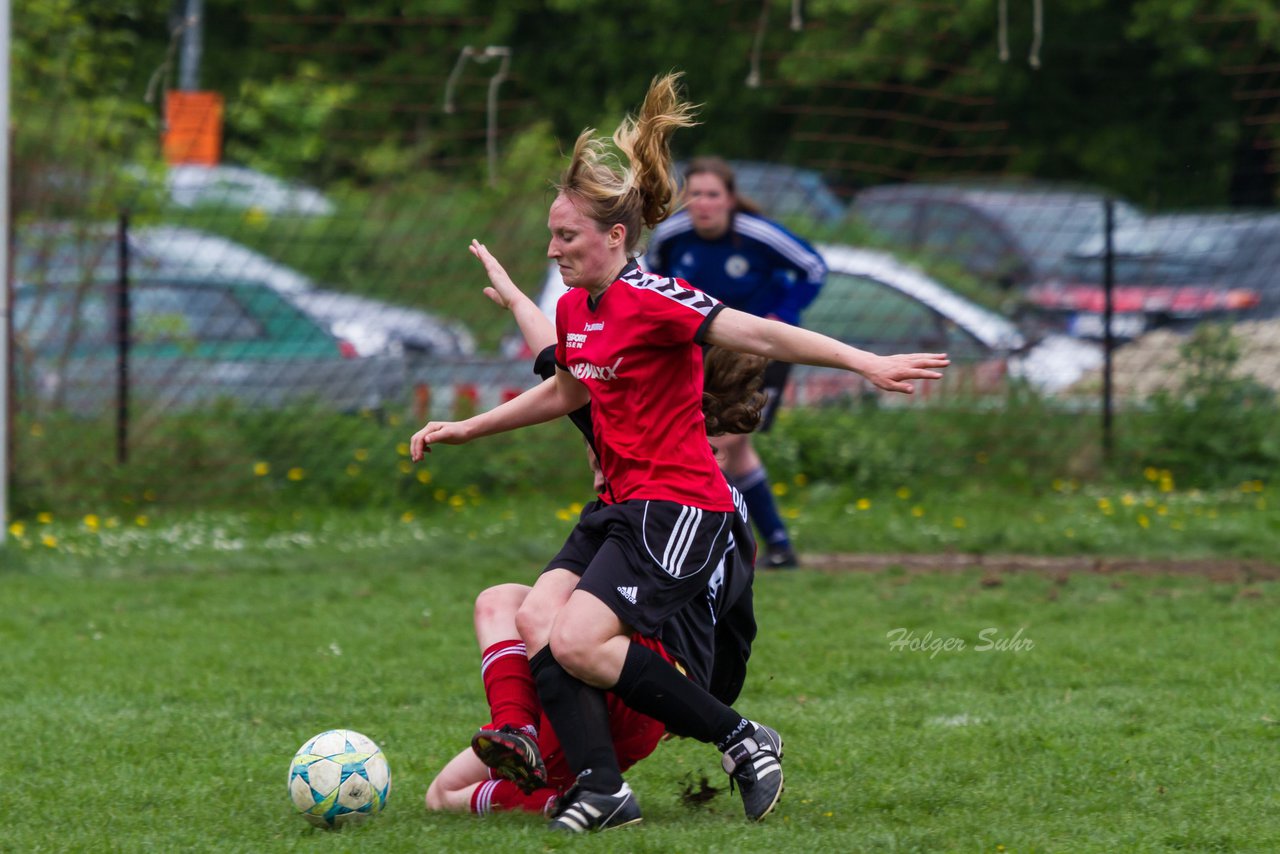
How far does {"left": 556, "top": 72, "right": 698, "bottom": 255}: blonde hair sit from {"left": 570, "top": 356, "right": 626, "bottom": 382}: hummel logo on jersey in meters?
0.34

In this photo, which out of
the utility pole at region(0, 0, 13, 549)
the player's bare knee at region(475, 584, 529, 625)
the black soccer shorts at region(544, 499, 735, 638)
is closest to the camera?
the black soccer shorts at region(544, 499, 735, 638)

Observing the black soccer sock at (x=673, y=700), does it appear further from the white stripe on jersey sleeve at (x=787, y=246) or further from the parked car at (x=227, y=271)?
the parked car at (x=227, y=271)

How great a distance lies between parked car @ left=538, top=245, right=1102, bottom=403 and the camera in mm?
10727

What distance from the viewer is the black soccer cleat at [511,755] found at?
3.87 meters

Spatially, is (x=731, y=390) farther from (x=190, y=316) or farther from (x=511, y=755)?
(x=190, y=316)

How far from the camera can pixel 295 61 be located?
22.0 m

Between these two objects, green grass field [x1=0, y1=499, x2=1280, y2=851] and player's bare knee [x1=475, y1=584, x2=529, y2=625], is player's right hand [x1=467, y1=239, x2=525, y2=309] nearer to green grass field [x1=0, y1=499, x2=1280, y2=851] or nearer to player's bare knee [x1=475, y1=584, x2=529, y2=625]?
player's bare knee [x1=475, y1=584, x2=529, y2=625]

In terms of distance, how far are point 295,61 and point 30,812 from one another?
62.1 ft

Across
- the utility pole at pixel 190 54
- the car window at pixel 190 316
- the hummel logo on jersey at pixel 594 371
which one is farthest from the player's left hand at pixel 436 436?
the utility pole at pixel 190 54

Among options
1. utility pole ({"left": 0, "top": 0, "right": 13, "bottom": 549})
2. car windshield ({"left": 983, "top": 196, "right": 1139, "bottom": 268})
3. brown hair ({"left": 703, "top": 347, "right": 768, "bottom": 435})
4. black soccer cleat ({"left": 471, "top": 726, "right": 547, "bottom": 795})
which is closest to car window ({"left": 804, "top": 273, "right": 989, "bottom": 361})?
car windshield ({"left": 983, "top": 196, "right": 1139, "bottom": 268})

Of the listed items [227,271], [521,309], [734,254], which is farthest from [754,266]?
[227,271]

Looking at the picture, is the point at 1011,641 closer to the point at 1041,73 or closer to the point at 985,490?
the point at 985,490

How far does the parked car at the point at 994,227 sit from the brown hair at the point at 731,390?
7318 mm

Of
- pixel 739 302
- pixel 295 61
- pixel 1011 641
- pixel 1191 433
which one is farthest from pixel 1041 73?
pixel 1011 641
